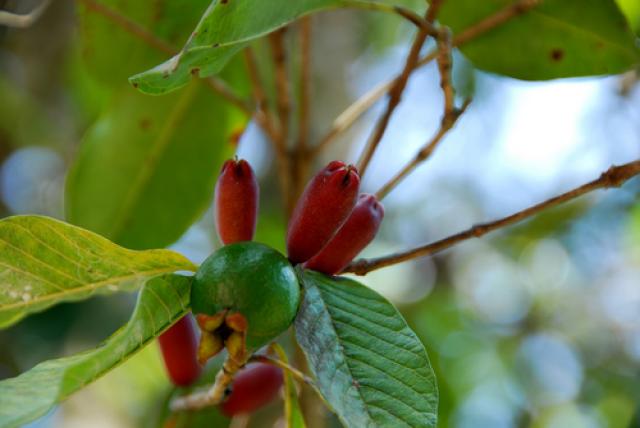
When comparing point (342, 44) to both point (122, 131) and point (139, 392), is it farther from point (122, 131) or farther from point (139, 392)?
point (139, 392)

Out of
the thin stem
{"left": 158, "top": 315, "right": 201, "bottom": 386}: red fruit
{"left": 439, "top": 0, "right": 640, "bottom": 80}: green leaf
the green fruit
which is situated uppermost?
{"left": 439, "top": 0, "right": 640, "bottom": 80}: green leaf

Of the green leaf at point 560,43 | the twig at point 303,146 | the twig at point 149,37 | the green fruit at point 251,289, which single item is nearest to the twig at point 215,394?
the green fruit at point 251,289

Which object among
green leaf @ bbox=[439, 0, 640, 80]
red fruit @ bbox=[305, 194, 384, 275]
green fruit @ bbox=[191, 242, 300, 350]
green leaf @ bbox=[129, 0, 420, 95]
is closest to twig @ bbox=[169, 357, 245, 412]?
green fruit @ bbox=[191, 242, 300, 350]

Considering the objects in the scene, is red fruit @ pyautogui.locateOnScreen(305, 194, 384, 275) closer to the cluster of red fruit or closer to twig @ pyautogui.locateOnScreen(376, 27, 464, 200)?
the cluster of red fruit

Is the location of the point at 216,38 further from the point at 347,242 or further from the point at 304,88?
the point at 304,88

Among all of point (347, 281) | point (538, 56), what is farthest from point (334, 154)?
point (347, 281)

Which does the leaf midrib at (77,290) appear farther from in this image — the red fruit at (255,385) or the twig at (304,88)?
the twig at (304,88)

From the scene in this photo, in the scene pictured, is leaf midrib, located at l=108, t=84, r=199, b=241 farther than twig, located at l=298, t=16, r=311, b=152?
Yes
